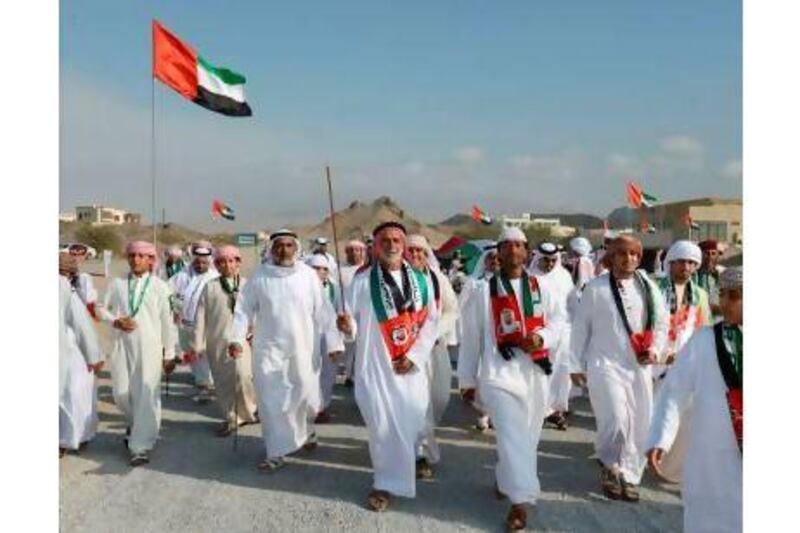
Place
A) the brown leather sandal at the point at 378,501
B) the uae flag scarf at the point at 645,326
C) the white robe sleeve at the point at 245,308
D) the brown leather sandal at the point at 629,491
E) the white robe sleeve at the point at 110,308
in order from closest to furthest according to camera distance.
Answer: the brown leather sandal at the point at 378,501, the brown leather sandal at the point at 629,491, the uae flag scarf at the point at 645,326, the white robe sleeve at the point at 245,308, the white robe sleeve at the point at 110,308

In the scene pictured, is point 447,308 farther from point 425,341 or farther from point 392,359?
point 392,359

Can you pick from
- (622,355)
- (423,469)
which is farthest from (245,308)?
(622,355)

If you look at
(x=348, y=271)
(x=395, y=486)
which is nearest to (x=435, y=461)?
(x=395, y=486)

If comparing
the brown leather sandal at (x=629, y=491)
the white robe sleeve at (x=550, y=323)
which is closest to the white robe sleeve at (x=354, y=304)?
the white robe sleeve at (x=550, y=323)

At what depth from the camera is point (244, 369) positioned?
24.2 ft

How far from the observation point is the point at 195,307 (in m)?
9.01

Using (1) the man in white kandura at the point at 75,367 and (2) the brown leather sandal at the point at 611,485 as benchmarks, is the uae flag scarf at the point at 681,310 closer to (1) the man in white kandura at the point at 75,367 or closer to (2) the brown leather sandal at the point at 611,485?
(2) the brown leather sandal at the point at 611,485

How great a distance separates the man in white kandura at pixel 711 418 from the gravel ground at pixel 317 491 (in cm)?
109

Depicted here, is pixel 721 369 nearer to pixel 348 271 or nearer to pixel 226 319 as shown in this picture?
pixel 226 319

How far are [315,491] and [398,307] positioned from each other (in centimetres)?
149

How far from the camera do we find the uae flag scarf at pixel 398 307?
17.7ft

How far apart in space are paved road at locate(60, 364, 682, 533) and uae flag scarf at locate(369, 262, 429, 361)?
3.65ft

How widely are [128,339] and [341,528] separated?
2717 millimetres

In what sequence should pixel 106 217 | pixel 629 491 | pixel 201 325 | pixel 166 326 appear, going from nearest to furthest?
pixel 629 491 → pixel 166 326 → pixel 201 325 → pixel 106 217
